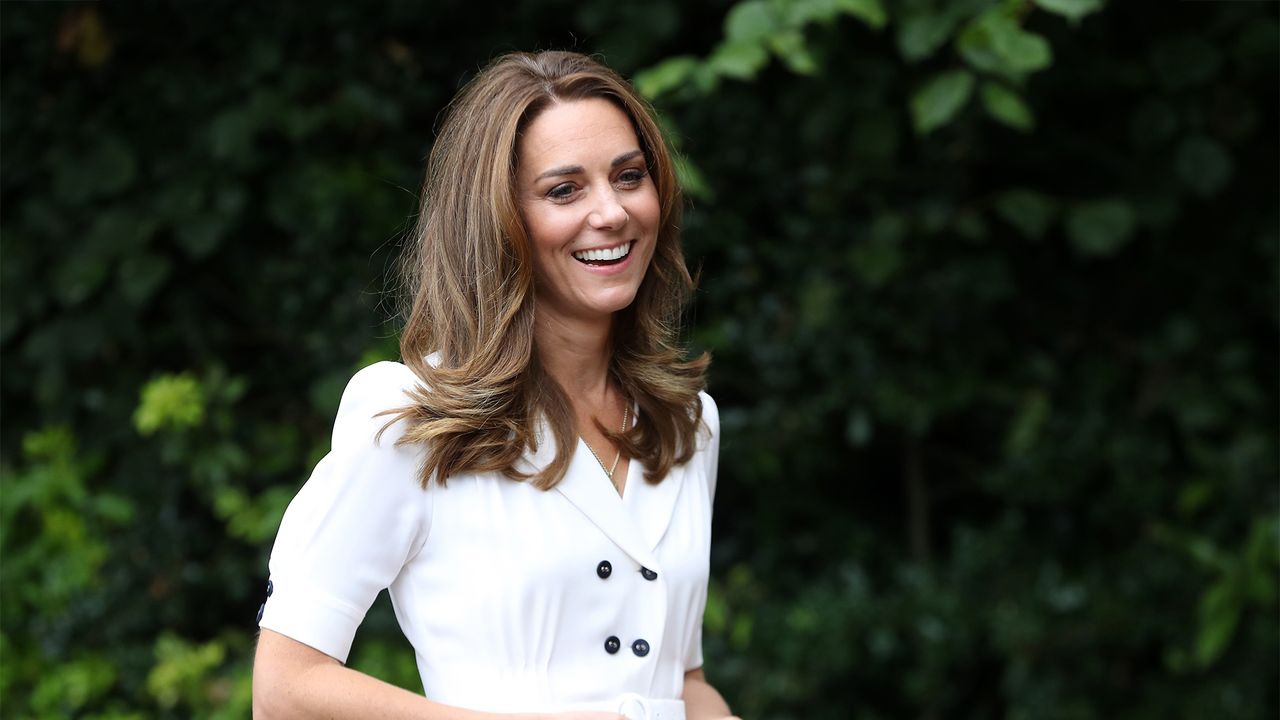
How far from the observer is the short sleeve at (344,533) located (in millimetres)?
1700

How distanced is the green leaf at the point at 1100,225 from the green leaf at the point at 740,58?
115 cm

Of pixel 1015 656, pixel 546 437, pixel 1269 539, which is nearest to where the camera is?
pixel 546 437

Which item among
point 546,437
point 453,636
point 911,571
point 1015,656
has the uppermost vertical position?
point 546,437

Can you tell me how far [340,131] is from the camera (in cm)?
398

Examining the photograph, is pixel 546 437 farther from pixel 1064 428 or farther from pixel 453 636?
pixel 1064 428

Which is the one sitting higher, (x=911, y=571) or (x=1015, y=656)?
(x=911, y=571)

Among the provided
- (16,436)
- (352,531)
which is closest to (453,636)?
(352,531)

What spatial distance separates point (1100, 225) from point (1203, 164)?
0.30 m

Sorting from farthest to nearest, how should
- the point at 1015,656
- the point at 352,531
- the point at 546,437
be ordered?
the point at 1015,656
the point at 546,437
the point at 352,531

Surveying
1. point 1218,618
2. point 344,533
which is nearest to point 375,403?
point 344,533

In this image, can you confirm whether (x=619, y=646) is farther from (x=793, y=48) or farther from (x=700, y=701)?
(x=793, y=48)

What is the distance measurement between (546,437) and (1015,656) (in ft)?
8.75

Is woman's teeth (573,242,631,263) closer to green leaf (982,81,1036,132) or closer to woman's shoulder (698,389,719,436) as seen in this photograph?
woman's shoulder (698,389,719,436)

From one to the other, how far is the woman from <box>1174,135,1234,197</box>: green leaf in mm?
2154
